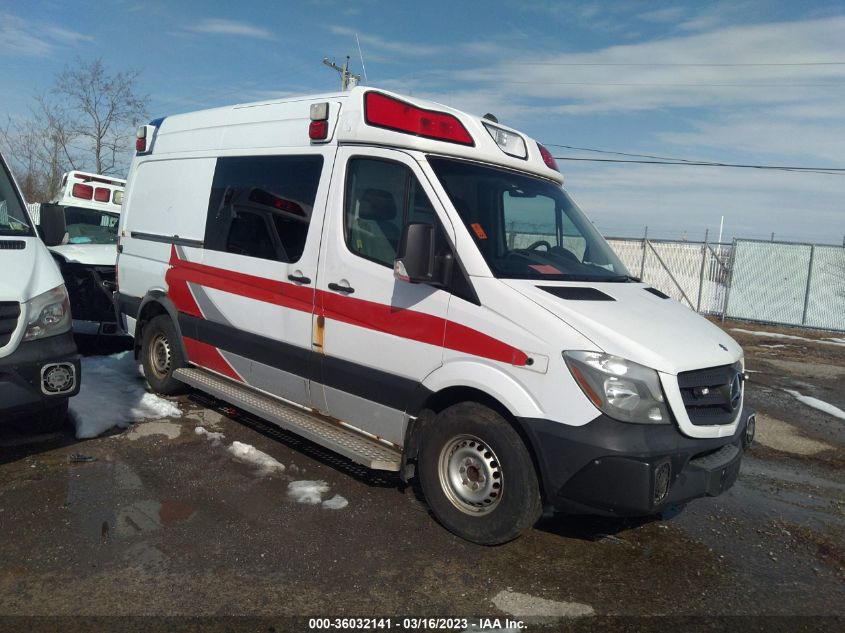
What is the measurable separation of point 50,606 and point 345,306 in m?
2.36

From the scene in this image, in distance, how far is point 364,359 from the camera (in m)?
4.54

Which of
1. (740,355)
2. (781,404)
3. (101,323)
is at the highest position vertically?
(740,355)

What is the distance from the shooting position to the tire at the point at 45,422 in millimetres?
5473

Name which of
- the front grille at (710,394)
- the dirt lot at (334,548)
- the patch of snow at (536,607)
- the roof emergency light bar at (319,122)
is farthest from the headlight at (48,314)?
the front grille at (710,394)

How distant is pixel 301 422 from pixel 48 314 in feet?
6.57

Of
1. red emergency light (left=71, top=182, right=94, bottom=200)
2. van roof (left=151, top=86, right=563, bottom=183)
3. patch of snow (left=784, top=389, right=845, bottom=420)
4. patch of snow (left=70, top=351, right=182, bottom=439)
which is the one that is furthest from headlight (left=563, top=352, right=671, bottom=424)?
red emergency light (left=71, top=182, right=94, bottom=200)

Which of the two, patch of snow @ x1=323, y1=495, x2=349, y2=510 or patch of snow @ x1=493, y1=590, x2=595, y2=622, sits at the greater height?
patch of snow @ x1=323, y1=495, x2=349, y2=510

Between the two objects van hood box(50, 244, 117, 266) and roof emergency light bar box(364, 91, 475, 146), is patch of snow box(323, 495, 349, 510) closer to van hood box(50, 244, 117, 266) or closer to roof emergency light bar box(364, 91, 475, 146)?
roof emergency light bar box(364, 91, 475, 146)

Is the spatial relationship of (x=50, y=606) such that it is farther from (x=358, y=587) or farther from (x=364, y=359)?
(x=364, y=359)

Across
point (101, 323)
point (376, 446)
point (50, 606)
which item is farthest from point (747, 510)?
point (101, 323)

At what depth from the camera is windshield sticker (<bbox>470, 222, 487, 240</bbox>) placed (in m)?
Answer: 4.16

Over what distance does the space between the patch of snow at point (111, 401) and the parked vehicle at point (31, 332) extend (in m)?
0.38

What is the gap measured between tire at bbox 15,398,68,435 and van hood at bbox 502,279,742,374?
Result: 3878mm

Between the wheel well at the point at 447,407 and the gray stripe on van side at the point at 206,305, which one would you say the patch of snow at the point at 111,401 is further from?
the wheel well at the point at 447,407
